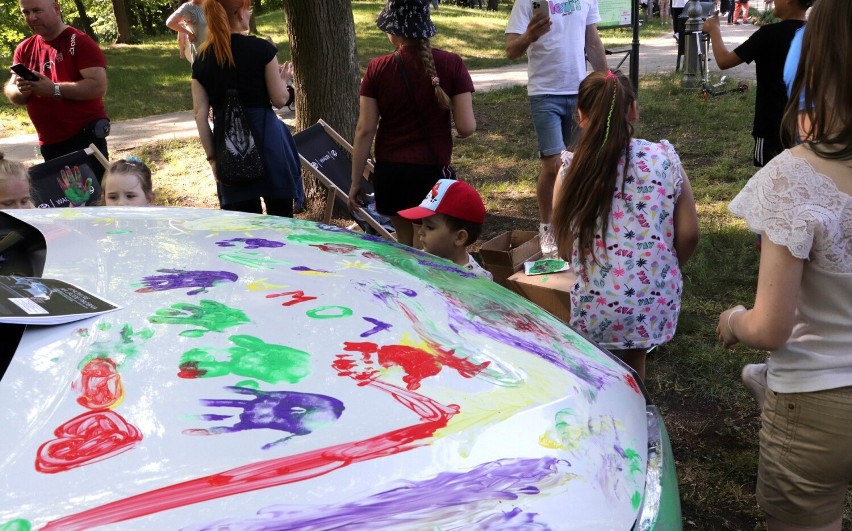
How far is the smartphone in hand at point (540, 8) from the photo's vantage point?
5.34 meters

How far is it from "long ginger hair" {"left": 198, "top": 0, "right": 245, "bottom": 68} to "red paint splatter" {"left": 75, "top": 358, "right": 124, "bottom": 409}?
2.92 metres

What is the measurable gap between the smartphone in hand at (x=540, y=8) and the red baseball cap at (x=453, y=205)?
2363 millimetres

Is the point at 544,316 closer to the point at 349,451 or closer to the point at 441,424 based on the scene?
the point at 441,424

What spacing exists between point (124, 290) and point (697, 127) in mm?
8706

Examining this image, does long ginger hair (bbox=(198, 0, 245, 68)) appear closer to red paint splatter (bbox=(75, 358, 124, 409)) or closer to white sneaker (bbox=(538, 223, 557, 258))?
white sneaker (bbox=(538, 223, 557, 258))

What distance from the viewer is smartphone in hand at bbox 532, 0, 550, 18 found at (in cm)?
534

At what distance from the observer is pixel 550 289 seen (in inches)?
157

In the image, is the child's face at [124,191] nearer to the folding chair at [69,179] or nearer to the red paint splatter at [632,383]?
the folding chair at [69,179]

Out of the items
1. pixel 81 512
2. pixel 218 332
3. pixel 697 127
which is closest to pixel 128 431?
pixel 81 512

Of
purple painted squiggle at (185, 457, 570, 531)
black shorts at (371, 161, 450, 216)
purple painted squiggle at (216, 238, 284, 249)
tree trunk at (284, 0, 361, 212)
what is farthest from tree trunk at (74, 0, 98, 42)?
purple painted squiggle at (185, 457, 570, 531)

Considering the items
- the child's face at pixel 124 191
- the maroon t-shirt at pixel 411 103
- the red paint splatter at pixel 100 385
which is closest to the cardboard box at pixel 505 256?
the maroon t-shirt at pixel 411 103

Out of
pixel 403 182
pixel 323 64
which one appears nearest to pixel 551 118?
pixel 403 182

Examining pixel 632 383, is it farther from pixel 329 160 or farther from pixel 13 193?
pixel 329 160

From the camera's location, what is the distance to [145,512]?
1.27 meters
